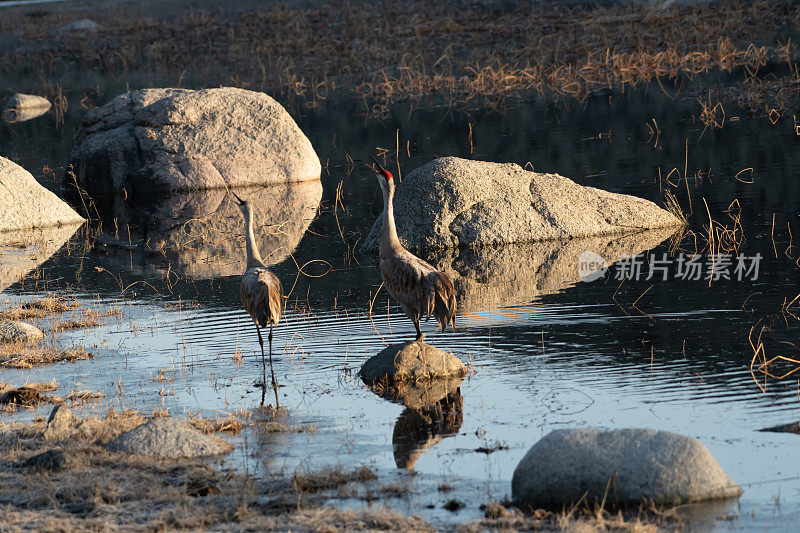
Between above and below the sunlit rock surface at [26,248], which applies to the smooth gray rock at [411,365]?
below

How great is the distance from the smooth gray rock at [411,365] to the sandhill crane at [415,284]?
1.37 feet

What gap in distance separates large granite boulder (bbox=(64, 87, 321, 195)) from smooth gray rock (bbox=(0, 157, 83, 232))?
2.88 metres

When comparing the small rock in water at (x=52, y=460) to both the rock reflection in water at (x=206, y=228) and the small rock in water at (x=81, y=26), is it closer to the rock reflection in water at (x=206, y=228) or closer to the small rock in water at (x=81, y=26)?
the rock reflection in water at (x=206, y=228)

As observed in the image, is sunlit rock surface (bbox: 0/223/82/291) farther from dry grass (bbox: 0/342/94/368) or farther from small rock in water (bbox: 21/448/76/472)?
small rock in water (bbox: 21/448/76/472)

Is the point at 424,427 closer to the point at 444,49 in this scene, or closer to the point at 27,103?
the point at 444,49

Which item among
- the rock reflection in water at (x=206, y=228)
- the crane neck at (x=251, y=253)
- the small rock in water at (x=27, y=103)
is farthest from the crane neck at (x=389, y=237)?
the small rock in water at (x=27, y=103)

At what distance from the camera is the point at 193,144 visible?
2141 centimetres

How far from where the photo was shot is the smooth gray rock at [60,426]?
307 inches

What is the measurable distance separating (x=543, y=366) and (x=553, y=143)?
551 inches

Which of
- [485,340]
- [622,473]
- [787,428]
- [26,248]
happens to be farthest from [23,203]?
[622,473]

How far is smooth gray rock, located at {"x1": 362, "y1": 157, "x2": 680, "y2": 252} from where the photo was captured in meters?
14.9

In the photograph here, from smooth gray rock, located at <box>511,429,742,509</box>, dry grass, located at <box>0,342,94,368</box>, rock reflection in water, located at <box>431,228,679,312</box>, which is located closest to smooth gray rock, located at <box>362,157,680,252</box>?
rock reflection in water, located at <box>431,228,679,312</box>

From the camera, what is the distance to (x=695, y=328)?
10.5 m

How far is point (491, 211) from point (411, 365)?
Result: 5999mm
